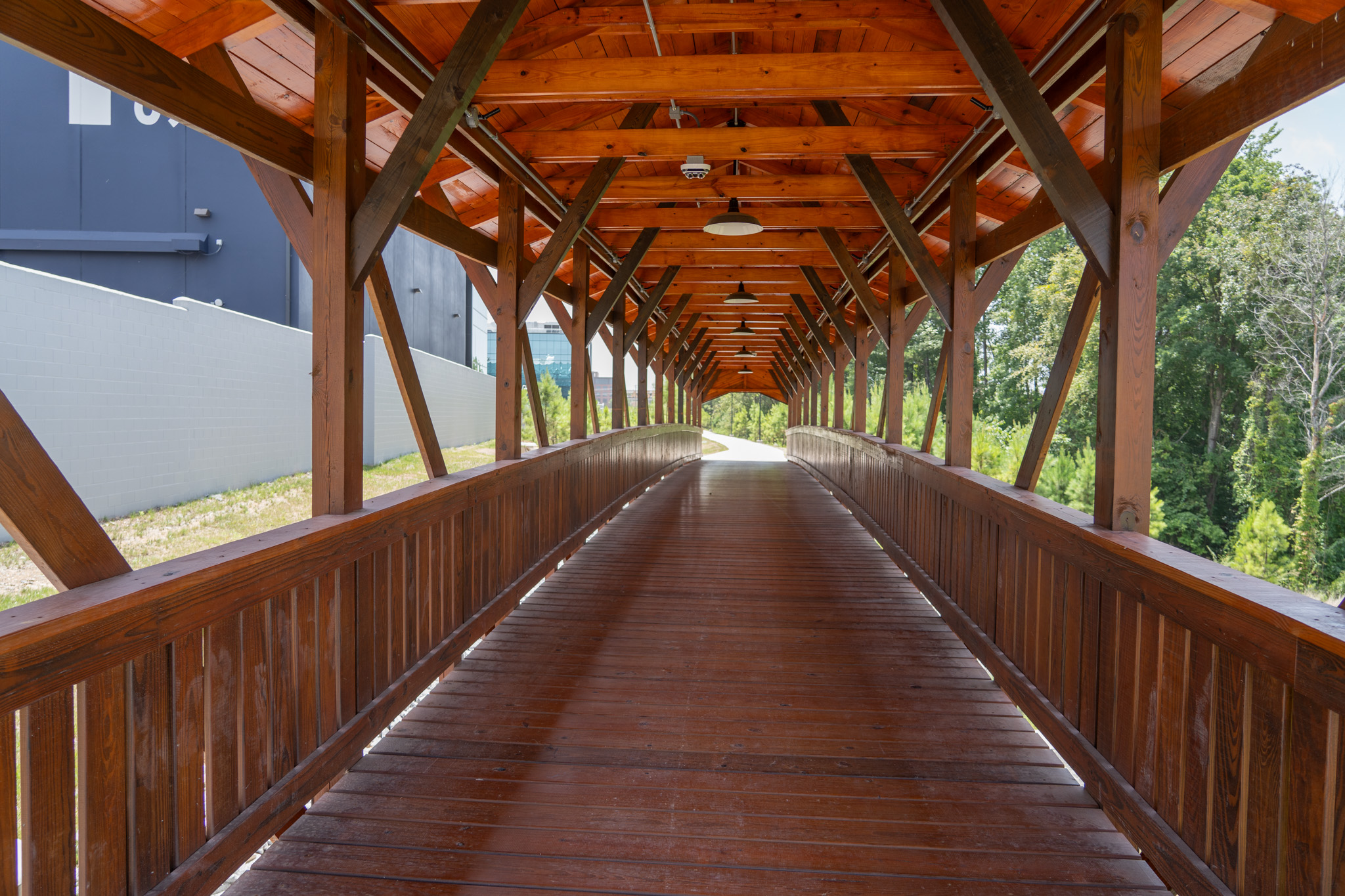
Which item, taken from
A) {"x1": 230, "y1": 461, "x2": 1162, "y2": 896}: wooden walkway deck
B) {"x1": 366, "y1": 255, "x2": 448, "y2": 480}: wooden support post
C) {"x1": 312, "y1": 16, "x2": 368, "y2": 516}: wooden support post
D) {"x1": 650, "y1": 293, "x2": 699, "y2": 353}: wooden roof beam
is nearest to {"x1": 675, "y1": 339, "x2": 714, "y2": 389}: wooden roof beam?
{"x1": 650, "y1": 293, "x2": 699, "y2": 353}: wooden roof beam

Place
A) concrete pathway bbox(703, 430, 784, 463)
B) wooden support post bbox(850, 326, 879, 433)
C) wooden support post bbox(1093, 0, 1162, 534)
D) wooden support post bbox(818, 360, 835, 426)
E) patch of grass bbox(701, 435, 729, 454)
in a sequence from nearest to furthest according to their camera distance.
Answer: wooden support post bbox(1093, 0, 1162, 534)
wooden support post bbox(850, 326, 879, 433)
wooden support post bbox(818, 360, 835, 426)
concrete pathway bbox(703, 430, 784, 463)
patch of grass bbox(701, 435, 729, 454)

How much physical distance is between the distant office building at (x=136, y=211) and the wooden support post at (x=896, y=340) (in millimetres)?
12249

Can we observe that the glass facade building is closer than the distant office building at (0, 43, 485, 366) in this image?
No

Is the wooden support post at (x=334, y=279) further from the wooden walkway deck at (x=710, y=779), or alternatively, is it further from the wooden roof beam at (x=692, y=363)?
the wooden roof beam at (x=692, y=363)

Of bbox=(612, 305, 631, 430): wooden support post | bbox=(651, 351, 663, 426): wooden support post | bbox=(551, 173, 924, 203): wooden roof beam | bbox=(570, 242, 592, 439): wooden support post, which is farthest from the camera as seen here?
bbox=(651, 351, 663, 426): wooden support post

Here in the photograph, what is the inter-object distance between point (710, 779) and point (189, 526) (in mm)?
9729

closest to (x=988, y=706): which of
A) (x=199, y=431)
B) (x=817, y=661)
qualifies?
(x=817, y=661)

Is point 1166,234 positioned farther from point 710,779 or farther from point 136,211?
point 136,211

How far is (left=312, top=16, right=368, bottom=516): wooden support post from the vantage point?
268cm

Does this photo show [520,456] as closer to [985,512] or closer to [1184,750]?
[985,512]

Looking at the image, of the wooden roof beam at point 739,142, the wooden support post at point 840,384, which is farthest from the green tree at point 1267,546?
the wooden roof beam at point 739,142

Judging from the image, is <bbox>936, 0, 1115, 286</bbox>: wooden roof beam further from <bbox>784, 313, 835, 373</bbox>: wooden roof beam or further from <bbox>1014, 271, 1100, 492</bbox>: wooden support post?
<bbox>784, 313, 835, 373</bbox>: wooden roof beam

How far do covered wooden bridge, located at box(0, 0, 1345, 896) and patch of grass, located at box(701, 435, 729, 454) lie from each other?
2312 cm

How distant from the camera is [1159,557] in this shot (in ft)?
6.49
